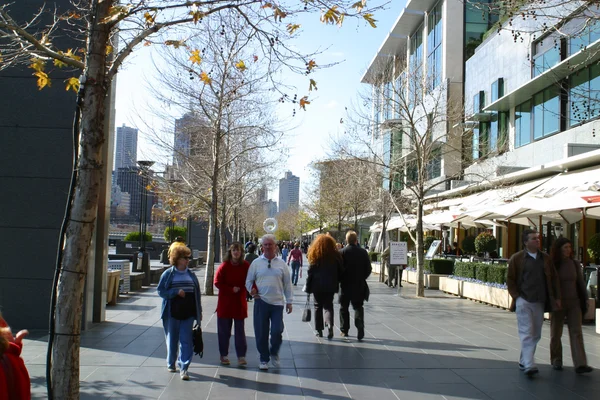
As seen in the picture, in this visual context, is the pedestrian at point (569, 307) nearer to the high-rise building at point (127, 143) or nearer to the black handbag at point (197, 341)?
the black handbag at point (197, 341)

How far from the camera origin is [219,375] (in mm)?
7668

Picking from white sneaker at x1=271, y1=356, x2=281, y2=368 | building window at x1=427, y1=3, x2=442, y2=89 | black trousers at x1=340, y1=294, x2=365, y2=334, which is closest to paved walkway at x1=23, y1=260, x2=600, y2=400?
white sneaker at x1=271, y1=356, x2=281, y2=368

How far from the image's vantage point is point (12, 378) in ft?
9.66

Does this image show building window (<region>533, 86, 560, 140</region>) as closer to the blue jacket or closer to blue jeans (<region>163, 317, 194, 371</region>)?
the blue jacket

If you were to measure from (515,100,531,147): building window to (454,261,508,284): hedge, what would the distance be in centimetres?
1127

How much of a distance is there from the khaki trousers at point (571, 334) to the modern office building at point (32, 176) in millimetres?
7515

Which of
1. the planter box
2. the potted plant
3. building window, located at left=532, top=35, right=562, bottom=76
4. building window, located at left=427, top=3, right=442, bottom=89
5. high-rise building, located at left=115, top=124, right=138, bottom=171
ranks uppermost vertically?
building window, located at left=427, top=3, right=442, bottom=89

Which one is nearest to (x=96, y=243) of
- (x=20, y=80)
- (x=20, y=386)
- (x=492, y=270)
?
(x=20, y=80)

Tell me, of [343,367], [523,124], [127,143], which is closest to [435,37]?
[523,124]

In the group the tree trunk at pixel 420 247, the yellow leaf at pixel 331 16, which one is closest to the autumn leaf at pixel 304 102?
the yellow leaf at pixel 331 16

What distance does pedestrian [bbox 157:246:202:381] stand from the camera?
25.2ft

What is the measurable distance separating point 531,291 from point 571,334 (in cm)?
84

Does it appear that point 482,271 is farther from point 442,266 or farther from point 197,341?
point 197,341

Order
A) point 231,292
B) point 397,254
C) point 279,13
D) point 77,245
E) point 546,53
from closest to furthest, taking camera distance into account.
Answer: point 77,245 < point 279,13 < point 231,292 < point 397,254 < point 546,53
